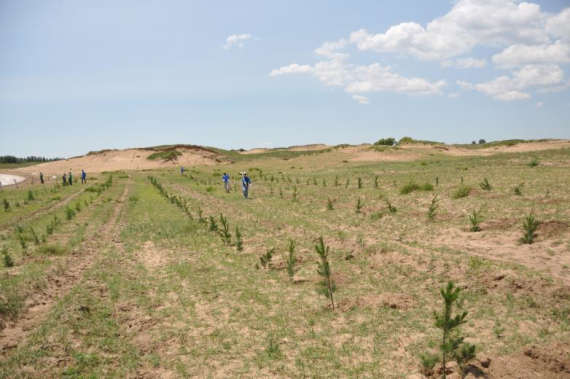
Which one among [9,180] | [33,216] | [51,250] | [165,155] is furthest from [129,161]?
[51,250]

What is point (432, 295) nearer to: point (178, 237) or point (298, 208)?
point (178, 237)

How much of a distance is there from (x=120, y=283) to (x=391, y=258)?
8.09 meters

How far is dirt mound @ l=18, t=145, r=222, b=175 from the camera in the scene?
8588cm

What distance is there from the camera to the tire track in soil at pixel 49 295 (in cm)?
764

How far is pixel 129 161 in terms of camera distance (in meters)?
91.7

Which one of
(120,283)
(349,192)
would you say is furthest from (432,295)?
(349,192)

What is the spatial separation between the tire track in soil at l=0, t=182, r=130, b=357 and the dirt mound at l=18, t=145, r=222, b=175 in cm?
7202

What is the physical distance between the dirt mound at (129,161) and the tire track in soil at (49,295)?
236 feet

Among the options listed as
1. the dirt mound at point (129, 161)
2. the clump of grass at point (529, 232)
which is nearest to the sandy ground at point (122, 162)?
the dirt mound at point (129, 161)

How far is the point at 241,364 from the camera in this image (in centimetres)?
665

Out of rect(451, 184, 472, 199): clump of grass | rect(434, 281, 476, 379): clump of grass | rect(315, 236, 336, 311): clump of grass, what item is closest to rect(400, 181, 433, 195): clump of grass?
rect(451, 184, 472, 199): clump of grass

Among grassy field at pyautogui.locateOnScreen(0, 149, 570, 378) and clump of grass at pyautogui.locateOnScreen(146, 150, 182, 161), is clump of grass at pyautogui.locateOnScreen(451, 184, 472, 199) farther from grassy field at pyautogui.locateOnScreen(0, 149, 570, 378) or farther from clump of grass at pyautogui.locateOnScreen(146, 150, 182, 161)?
clump of grass at pyautogui.locateOnScreen(146, 150, 182, 161)

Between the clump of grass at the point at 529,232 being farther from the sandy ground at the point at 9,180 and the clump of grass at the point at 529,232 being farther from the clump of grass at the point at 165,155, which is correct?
the clump of grass at the point at 165,155

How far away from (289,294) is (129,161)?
91.1 metres
